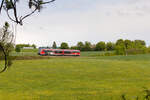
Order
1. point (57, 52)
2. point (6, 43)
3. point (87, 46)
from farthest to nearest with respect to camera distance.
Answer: point (87, 46) < point (57, 52) < point (6, 43)

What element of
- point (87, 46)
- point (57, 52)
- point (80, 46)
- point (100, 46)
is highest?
point (80, 46)

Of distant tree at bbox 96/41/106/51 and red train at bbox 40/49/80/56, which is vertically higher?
distant tree at bbox 96/41/106/51

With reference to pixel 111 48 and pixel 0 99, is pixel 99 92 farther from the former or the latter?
pixel 111 48

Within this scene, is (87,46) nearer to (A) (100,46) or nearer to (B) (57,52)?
(A) (100,46)

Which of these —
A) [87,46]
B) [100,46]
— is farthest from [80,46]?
[100,46]

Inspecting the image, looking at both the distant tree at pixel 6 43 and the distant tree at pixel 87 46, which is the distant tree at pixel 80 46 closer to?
the distant tree at pixel 87 46

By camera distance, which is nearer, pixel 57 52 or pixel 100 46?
pixel 57 52

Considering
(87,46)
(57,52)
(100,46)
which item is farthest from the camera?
(87,46)

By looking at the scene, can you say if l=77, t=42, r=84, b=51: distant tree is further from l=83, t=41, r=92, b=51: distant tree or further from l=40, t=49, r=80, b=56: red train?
l=40, t=49, r=80, b=56: red train

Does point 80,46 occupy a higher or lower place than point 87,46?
higher

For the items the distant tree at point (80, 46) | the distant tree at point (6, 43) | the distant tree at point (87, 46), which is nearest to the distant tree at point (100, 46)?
the distant tree at point (87, 46)

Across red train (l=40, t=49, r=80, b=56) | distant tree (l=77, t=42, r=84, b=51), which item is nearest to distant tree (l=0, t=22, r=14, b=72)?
red train (l=40, t=49, r=80, b=56)

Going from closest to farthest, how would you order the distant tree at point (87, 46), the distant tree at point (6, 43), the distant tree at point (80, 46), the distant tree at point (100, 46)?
the distant tree at point (6, 43) < the distant tree at point (87, 46) < the distant tree at point (100, 46) < the distant tree at point (80, 46)

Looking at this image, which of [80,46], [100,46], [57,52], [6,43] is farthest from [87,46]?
[6,43]
